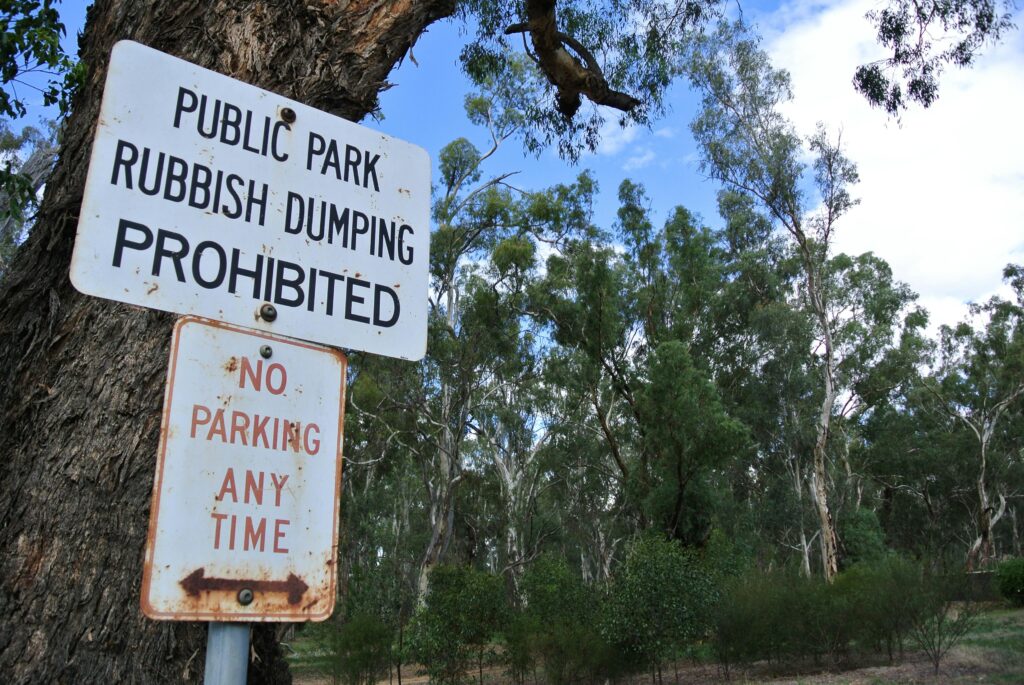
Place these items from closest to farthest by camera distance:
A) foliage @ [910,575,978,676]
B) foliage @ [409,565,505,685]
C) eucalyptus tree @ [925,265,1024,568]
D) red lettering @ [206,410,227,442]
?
red lettering @ [206,410,227,442]
foliage @ [910,575,978,676]
foliage @ [409,565,505,685]
eucalyptus tree @ [925,265,1024,568]

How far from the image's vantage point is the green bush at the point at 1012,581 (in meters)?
20.5

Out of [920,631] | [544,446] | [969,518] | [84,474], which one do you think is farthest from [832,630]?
[969,518]

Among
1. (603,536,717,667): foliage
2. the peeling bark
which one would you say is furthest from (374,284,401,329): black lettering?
(603,536,717,667): foliage

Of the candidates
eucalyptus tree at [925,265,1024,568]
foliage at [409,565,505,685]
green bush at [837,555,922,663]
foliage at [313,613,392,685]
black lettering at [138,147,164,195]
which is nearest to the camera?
black lettering at [138,147,164,195]

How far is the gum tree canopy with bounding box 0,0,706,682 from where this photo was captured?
159 cm

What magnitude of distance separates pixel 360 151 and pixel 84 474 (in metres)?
0.95

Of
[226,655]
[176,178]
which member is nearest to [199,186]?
[176,178]

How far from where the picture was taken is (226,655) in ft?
3.28

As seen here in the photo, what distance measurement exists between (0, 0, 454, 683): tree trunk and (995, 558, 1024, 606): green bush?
23977mm

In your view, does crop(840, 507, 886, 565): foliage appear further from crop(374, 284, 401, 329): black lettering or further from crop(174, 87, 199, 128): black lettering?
crop(174, 87, 199, 128): black lettering

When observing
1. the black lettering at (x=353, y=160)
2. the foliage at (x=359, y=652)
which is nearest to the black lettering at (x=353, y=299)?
the black lettering at (x=353, y=160)

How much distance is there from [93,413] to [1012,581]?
80.6ft

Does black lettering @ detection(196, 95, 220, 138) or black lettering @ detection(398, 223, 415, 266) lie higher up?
black lettering @ detection(196, 95, 220, 138)

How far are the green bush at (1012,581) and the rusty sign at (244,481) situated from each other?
24.5 meters
